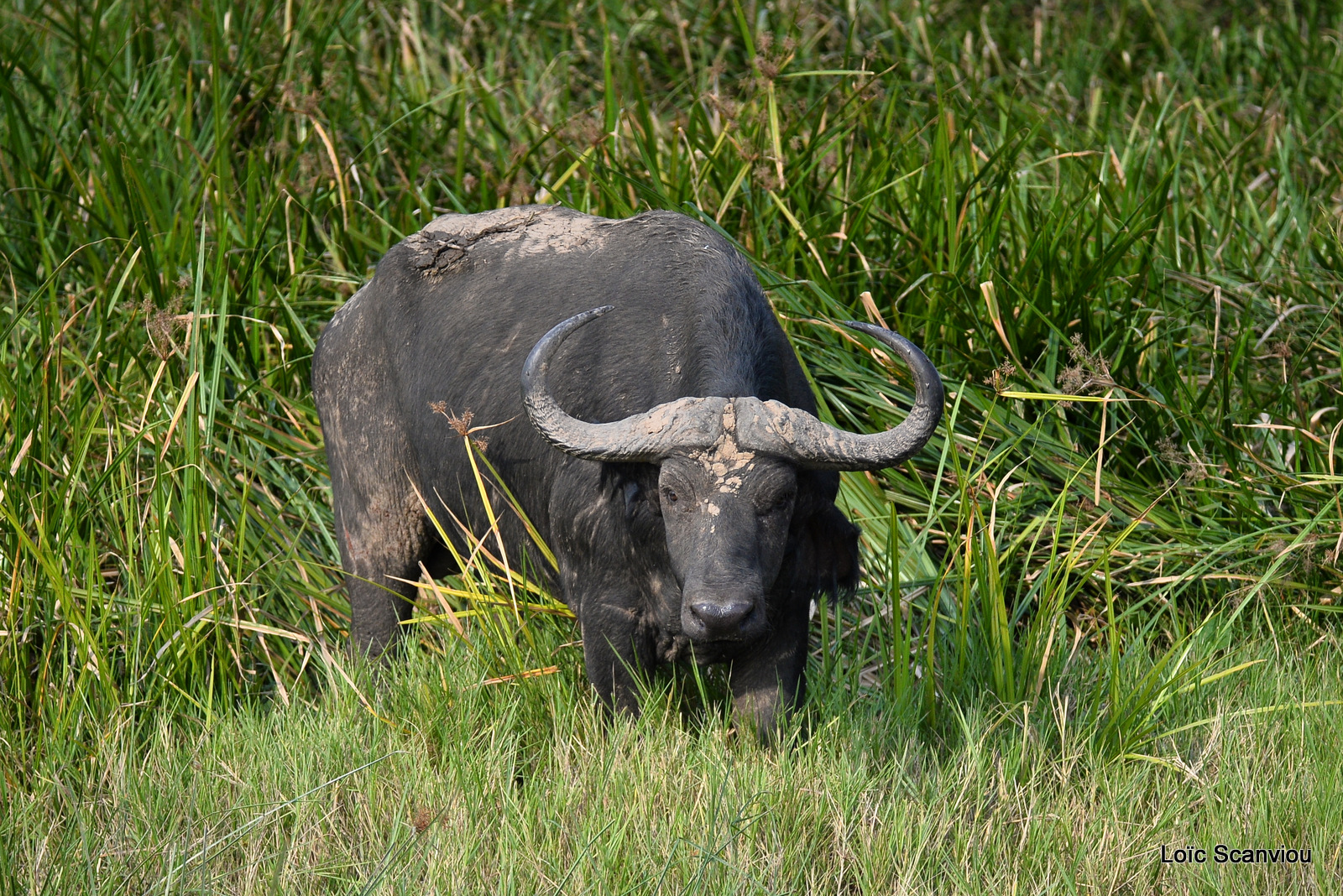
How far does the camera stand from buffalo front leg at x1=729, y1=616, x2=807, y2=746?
3.79 meters

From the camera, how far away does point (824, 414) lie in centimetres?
480

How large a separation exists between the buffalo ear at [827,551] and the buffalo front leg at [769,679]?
132 millimetres

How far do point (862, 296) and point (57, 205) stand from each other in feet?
11.9

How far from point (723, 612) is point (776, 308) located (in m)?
2.58

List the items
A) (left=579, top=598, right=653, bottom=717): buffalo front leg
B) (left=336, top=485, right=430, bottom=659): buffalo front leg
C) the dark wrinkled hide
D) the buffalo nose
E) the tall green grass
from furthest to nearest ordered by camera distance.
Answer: (left=336, top=485, right=430, bottom=659): buffalo front leg, the tall green grass, (left=579, top=598, right=653, bottom=717): buffalo front leg, the dark wrinkled hide, the buffalo nose

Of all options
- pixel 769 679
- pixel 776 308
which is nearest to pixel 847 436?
pixel 769 679

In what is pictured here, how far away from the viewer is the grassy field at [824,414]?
3326mm

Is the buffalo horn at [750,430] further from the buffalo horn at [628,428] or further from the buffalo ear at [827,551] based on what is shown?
the buffalo ear at [827,551]

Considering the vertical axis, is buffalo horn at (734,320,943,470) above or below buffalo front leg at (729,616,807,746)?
above

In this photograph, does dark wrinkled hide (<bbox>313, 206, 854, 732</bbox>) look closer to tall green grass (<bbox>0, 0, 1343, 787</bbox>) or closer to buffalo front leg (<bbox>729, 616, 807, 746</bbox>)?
buffalo front leg (<bbox>729, 616, 807, 746</bbox>)

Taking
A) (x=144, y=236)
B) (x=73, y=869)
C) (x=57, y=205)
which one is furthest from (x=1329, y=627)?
(x=57, y=205)

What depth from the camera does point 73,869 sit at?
10.3 ft
